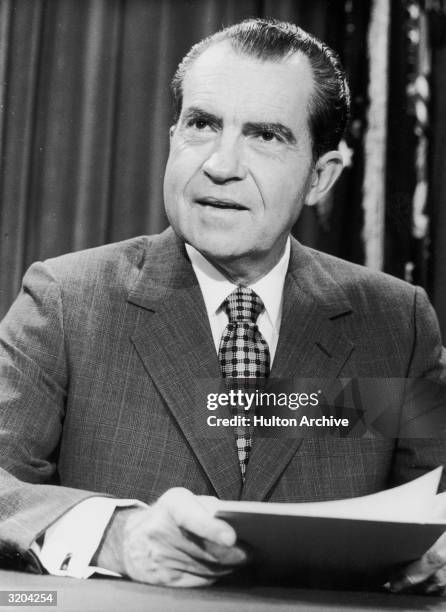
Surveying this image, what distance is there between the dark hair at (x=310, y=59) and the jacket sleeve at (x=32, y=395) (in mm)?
407

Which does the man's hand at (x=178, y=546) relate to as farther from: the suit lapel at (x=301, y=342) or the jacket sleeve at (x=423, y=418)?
the jacket sleeve at (x=423, y=418)

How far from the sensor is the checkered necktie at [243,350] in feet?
3.67

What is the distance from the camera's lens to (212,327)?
120 centimetres

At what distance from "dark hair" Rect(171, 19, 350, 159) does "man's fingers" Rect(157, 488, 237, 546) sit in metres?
0.74

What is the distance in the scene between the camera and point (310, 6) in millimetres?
1790

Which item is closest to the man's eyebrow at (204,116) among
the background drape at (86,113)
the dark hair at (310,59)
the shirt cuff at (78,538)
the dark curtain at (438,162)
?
the dark hair at (310,59)

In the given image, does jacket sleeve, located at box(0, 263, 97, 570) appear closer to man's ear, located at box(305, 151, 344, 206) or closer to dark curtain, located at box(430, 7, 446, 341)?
man's ear, located at box(305, 151, 344, 206)

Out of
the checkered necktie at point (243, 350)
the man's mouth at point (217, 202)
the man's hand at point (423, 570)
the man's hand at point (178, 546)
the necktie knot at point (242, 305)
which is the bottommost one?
the man's hand at point (423, 570)

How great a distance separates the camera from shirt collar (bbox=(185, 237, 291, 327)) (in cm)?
124

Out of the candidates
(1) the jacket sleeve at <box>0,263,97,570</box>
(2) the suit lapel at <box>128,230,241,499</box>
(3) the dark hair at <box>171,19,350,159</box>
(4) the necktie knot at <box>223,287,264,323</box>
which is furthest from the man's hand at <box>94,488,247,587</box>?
(3) the dark hair at <box>171,19,350,159</box>

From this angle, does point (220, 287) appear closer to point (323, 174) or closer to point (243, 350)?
point (243, 350)

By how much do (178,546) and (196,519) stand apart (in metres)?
0.07

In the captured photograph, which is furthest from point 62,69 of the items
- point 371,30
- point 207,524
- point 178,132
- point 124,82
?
point 207,524

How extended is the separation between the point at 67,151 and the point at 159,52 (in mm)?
294
